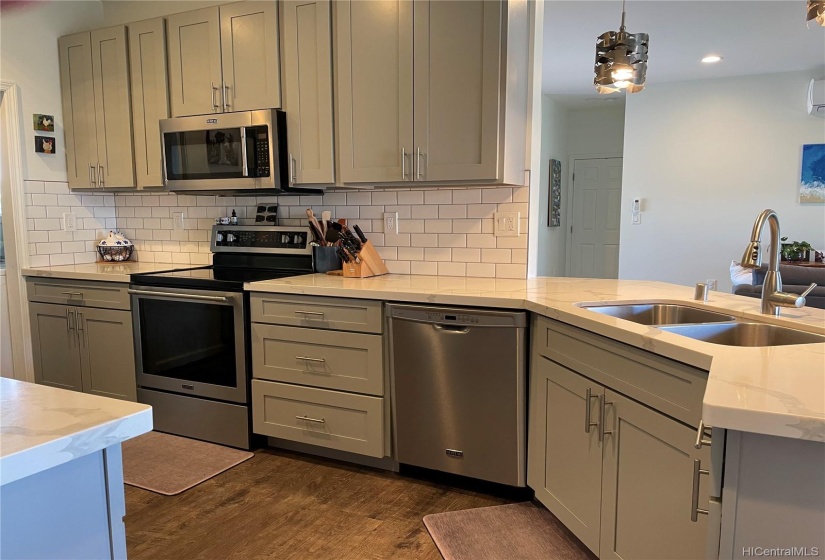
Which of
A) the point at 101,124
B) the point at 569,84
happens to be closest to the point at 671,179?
the point at 569,84

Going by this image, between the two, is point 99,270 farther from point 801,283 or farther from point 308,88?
point 801,283

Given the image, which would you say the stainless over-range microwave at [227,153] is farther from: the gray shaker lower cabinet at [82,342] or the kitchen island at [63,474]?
the kitchen island at [63,474]

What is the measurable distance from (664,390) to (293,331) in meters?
1.73

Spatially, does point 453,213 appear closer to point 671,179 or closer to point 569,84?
point 569,84

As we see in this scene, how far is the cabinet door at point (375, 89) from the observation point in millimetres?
2627

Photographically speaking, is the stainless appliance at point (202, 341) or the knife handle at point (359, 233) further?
the knife handle at point (359, 233)

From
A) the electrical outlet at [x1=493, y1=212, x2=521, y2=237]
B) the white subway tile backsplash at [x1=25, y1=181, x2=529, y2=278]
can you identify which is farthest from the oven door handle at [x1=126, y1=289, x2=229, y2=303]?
the electrical outlet at [x1=493, y1=212, x2=521, y2=237]

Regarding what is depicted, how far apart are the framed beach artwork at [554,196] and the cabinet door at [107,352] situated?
16.8ft

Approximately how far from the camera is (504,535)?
2119mm

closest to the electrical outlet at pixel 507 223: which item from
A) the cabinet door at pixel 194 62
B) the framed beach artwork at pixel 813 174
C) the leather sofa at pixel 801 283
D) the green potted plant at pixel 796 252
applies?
the cabinet door at pixel 194 62

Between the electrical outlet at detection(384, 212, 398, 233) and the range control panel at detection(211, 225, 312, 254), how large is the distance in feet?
1.47

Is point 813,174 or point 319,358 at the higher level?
point 813,174

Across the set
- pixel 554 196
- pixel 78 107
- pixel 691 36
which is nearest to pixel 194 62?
pixel 78 107

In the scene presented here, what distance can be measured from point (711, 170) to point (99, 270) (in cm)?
598
